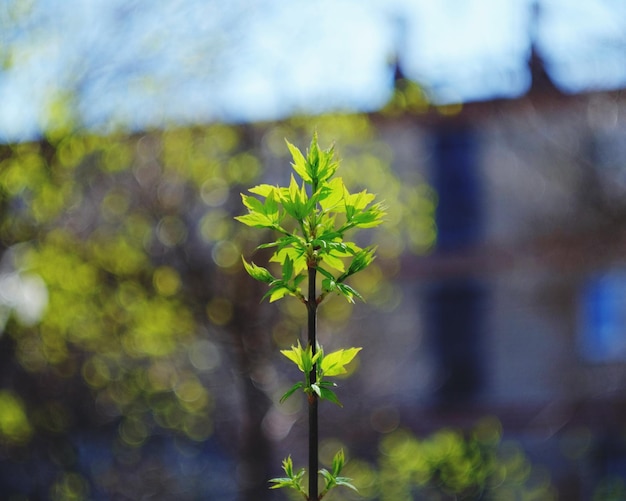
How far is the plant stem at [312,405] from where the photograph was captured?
0.67 meters

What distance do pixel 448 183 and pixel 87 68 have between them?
10.2 metres

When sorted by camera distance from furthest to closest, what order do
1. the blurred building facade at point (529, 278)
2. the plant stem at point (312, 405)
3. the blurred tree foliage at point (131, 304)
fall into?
1. the blurred building facade at point (529, 278)
2. the blurred tree foliage at point (131, 304)
3. the plant stem at point (312, 405)

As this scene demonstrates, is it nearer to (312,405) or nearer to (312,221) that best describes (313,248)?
(312,221)

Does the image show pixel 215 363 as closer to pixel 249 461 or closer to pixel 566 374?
pixel 249 461

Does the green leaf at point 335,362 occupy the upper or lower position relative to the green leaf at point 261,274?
lower

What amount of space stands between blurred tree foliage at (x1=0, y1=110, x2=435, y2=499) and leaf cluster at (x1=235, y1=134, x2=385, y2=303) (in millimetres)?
5482

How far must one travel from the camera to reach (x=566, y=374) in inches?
385

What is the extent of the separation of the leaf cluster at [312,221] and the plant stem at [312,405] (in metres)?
0.02

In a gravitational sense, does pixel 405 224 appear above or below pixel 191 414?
above

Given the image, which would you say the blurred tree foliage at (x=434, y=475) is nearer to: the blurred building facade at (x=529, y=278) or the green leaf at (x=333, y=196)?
the blurred building facade at (x=529, y=278)

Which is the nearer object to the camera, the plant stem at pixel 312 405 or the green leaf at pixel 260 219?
the plant stem at pixel 312 405

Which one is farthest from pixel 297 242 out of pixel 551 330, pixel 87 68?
pixel 551 330

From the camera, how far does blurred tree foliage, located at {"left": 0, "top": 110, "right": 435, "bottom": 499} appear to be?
20.2 feet

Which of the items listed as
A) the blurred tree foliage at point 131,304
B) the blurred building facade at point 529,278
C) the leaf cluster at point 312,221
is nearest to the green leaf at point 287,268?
the leaf cluster at point 312,221
